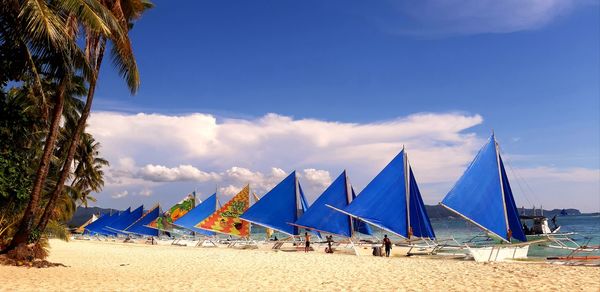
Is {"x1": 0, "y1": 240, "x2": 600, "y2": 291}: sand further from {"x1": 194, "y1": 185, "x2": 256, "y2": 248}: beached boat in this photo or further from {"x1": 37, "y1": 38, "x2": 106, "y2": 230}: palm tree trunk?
{"x1": 194, "y1": 185, "x2": 256, "y2": 248}: beached boat

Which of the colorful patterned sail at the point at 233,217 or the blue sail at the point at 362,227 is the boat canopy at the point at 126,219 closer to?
the colorful patterned sail at the point at 233,217

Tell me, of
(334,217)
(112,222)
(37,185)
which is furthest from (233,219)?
(112,222)

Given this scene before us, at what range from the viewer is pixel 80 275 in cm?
1606

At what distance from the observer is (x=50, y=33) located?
493 inches

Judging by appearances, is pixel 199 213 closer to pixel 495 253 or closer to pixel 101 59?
pixel 101 59

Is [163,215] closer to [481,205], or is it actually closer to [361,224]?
[361,224]

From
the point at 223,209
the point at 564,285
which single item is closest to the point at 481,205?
the point at 564,285

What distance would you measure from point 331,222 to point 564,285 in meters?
20.4

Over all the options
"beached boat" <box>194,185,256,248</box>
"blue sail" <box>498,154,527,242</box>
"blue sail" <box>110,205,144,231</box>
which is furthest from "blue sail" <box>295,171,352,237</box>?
"blue sail" <box>110,205,144,231</box>

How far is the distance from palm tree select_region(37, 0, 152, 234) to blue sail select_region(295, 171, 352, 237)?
17450 mm

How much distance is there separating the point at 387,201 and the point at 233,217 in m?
19.5

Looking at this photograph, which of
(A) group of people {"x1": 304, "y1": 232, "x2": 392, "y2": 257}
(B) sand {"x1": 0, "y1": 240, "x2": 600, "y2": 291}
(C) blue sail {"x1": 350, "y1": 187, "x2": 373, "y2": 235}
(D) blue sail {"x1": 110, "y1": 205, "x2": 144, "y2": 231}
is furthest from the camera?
(D) blue sail {"x1": 110, "y1": 205, "x2": 144, "y2": 231}

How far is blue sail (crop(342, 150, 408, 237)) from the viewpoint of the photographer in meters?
28.9

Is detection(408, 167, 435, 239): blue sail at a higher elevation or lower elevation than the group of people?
higher
